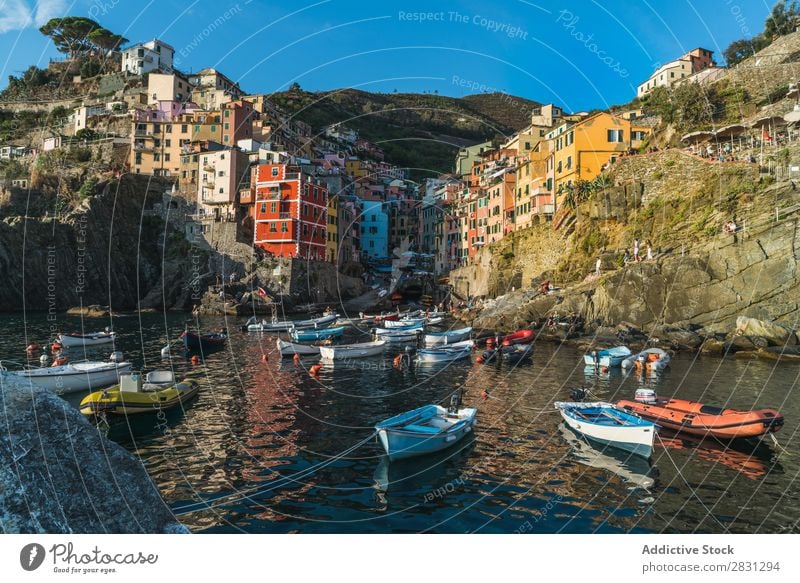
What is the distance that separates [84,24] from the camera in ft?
393

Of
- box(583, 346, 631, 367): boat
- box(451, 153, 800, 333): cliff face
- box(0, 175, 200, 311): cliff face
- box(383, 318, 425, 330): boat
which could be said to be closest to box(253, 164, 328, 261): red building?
box(0, 175, 200, 311): cliff face

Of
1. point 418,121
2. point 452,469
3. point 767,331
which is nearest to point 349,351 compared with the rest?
point 452,469

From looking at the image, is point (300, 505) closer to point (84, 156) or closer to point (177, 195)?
point (177, 195)

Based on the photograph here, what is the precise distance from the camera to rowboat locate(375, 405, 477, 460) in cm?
1691

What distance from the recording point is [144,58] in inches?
4852

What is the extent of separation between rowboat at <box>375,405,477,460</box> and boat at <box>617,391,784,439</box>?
7749mm

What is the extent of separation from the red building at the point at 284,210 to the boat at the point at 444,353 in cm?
4812

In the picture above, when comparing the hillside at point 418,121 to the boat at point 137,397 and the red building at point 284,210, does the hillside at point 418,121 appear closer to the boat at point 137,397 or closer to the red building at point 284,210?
the red building at point 284,210

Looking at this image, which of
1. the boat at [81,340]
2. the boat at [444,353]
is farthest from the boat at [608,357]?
the boat at [81,340]

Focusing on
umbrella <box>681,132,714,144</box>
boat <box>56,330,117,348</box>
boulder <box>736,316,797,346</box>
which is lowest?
boat <box>56,330,117,348</box>

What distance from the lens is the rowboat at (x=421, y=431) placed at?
55.5 feet

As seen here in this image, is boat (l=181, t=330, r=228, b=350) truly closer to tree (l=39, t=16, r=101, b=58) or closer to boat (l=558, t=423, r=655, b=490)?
boat (l=558, t=423, r=655, b=490)

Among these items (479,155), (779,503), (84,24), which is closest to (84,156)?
(84,24)
